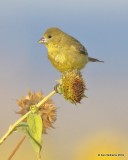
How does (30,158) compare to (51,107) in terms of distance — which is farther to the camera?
(30,158)

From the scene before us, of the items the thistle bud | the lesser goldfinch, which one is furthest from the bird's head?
the thistle bud

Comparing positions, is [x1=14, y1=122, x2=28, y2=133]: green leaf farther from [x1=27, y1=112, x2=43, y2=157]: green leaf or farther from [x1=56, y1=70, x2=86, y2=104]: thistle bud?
[x1=56, y1=70, x2=86, y2=104]: thistle bud

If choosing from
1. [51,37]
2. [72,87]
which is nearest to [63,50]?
[51,37]

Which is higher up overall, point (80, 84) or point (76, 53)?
point (76, 53)

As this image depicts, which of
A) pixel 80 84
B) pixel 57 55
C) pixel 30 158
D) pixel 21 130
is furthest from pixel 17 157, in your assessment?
pixel 21 130

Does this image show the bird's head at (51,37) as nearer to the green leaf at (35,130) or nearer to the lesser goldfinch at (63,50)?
the lesser goldfinch at (63,50)

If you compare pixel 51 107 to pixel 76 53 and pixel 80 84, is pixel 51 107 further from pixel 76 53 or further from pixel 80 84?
pixel 76 53

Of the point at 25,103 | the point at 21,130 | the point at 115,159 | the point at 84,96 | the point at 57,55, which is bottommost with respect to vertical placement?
the point at 21,130

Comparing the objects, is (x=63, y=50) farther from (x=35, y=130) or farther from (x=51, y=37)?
(x=35, y=130)
